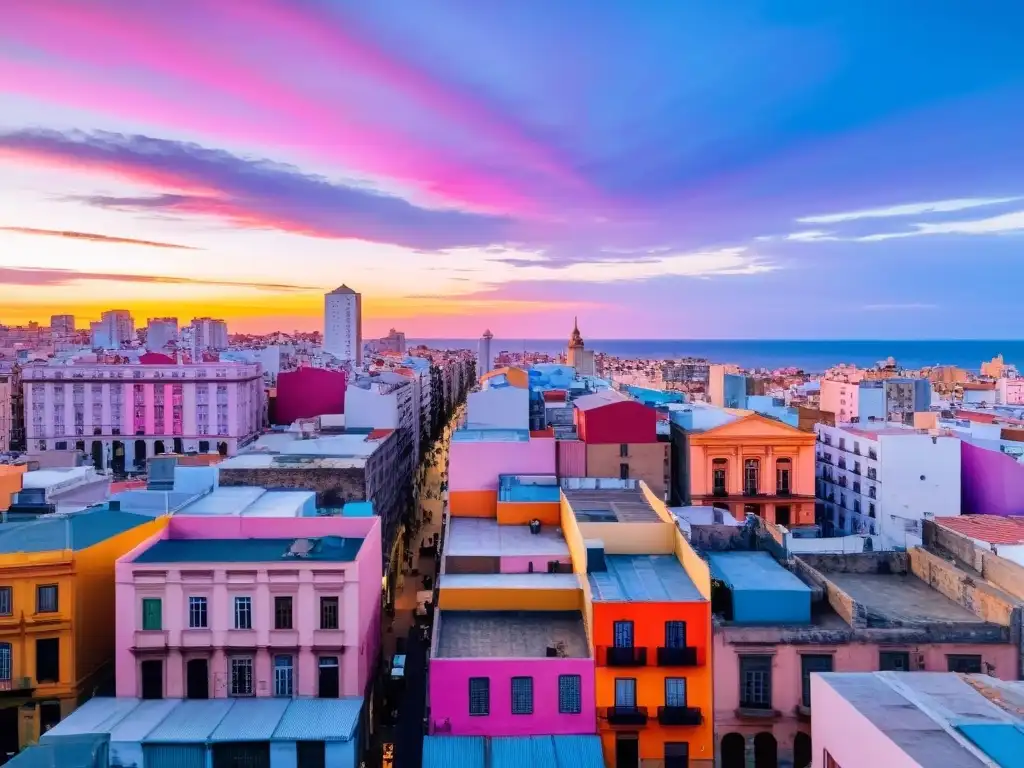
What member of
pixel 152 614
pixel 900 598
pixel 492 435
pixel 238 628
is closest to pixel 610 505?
pixel 492 435

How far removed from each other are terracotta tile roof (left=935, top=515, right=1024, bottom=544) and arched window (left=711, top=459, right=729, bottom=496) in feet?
44.5

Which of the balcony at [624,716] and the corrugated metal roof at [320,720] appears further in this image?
the balcony at [624,716]

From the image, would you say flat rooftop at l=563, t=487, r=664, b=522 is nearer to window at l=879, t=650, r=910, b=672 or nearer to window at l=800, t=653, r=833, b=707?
window at l=800, t=653, r=833, b=707

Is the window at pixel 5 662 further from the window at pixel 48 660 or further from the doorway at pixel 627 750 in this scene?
the doorway at pixel 627 750

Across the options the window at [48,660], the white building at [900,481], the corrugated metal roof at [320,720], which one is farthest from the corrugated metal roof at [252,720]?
the white building at [900,481]

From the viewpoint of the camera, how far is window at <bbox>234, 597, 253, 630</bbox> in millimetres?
25328

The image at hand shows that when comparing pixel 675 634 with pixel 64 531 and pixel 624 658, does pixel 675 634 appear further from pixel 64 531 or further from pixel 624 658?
pixel 64 531

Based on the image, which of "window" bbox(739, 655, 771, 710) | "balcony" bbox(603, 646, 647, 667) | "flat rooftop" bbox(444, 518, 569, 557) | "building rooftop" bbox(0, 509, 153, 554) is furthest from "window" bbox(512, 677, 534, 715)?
"building rooftop" bbox(0, 509, 153, 554)

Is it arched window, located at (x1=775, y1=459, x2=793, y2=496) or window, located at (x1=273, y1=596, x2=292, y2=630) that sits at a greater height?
arched window, located at (x1=775, y1=459, x2=793, y2=496)

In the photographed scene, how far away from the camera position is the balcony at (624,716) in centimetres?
2405

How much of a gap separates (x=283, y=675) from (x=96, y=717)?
17.6 feet

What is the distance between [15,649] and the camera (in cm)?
2555

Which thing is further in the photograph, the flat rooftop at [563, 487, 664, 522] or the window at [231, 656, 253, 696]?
the flat rooftop at [563, 487, 664, 522]

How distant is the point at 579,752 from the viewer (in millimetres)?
22641
